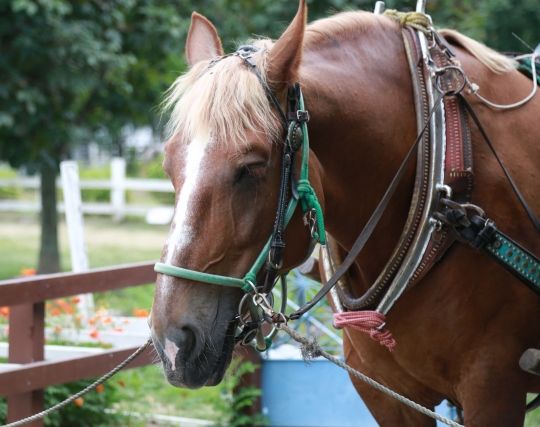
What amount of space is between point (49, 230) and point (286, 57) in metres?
12.0

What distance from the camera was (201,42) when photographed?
3012mm

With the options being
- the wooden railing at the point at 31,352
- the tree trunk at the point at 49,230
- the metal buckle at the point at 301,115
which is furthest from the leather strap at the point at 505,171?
the tree trunk at the point at 49,230

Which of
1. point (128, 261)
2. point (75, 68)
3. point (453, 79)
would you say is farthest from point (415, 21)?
point (128, 261)

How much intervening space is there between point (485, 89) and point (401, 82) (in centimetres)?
33

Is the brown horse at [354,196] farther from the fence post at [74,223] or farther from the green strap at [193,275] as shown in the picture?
the fence post at [74,223]

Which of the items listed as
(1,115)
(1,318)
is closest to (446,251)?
(1,318)

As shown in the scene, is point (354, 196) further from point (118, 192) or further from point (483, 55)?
point (118, 192)

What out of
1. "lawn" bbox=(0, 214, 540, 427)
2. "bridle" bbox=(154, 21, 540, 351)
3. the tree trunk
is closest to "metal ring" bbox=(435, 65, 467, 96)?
"bridle" bbox=(154, 21, 540, 351)

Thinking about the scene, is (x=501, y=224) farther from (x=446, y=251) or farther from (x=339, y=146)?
(x=339, y=146)

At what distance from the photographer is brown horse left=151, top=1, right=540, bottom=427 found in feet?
7.97

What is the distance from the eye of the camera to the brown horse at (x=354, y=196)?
2430 mm

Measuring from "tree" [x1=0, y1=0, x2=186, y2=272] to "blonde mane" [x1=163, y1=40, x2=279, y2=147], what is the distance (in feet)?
26.6

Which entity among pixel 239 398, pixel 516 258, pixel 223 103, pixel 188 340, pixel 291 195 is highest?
pixel 223 103

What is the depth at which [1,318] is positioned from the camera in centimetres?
649
